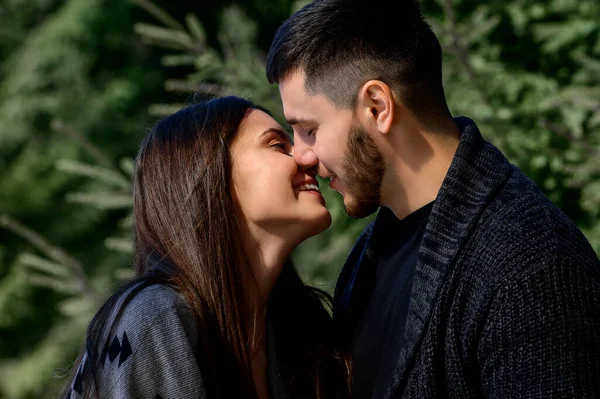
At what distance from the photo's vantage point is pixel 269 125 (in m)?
2.54

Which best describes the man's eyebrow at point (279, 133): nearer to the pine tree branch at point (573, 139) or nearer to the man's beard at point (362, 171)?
the man's beard at point (362, 171)

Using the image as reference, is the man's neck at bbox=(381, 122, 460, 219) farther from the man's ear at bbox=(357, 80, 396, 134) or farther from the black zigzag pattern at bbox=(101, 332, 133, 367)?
the black zigzag pattern at bbox=(101, 332, 133, 367)

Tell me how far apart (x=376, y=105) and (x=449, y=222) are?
446 mm

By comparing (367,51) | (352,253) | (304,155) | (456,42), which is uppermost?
(456,42)

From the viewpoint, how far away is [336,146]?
7.74 feet

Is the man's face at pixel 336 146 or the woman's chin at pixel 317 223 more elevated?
the man's face at pixel 336 146

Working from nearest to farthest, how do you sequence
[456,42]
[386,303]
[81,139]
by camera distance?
[386,303]
[456,42]
[81,139]

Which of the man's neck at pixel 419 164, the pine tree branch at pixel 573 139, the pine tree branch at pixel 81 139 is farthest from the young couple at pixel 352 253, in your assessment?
the pine tree branch at pixel 81 139

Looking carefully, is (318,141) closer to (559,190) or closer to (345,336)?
(345,336)

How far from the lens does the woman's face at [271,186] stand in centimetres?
245

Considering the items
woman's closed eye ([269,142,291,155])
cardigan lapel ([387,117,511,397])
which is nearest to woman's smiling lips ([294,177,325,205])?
woman's closed eye ([269,142,291,155])

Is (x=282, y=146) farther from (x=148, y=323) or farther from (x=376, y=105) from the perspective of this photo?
(x=148, y=323)

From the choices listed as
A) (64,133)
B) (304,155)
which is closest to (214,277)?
(304,155)

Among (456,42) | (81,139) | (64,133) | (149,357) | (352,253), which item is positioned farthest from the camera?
(64,133)
